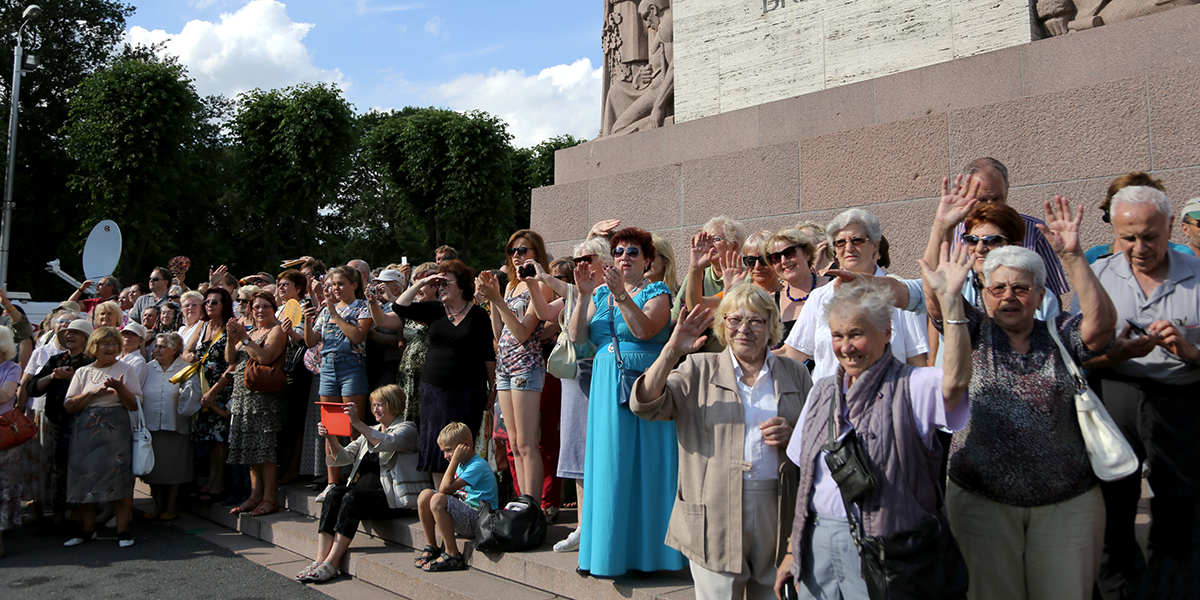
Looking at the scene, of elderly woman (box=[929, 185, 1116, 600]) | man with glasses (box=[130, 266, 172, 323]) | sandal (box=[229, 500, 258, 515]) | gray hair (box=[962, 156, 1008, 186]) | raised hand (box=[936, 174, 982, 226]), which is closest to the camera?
elderly woman (box=[929, 185, 1116, 600])

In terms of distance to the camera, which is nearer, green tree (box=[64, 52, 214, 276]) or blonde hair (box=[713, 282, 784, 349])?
blonde hair (box=[713, 282, 784, 349])

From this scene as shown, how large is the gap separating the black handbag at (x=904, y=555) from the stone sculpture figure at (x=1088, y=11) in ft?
14.6

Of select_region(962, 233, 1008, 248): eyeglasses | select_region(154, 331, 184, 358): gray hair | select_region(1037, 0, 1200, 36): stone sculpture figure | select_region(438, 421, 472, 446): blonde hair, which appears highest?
select_region(1037, 0, 1200, 36): stone sculpture figure

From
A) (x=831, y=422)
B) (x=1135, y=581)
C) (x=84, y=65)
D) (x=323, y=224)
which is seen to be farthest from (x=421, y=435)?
(x=323, y=224)

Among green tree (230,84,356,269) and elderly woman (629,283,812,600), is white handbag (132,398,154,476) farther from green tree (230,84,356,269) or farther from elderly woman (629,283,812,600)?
green tree (230,84,356,269)

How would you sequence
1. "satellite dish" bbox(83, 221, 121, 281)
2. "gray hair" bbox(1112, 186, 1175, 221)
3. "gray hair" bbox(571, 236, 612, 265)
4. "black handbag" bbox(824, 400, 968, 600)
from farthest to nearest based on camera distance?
"satellite dish" bbox(83, 221, 121, 281) → "gray hair" bbox(571, 236, 612, 265) → "gray hair" bbox(1112, 186, 1175, 221) → "black handbag" bbox(824, 400, 968, 600)

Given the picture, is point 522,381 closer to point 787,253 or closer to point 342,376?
point 787,253

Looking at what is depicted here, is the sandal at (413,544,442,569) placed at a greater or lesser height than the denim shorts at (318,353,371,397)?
lesser

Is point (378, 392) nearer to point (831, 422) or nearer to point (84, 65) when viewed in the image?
point (831, 422)

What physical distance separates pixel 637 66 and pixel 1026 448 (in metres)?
6.70

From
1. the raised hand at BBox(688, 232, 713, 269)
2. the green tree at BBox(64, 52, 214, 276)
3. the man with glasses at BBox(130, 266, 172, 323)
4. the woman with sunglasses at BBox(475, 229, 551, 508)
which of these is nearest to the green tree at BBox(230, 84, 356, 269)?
the green tree at BBox(64, 52, 214, 276)

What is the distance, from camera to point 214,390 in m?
7.01

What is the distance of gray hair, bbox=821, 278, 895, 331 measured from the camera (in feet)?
8.73

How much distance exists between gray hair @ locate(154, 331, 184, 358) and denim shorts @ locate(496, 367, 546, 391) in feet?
12.2
